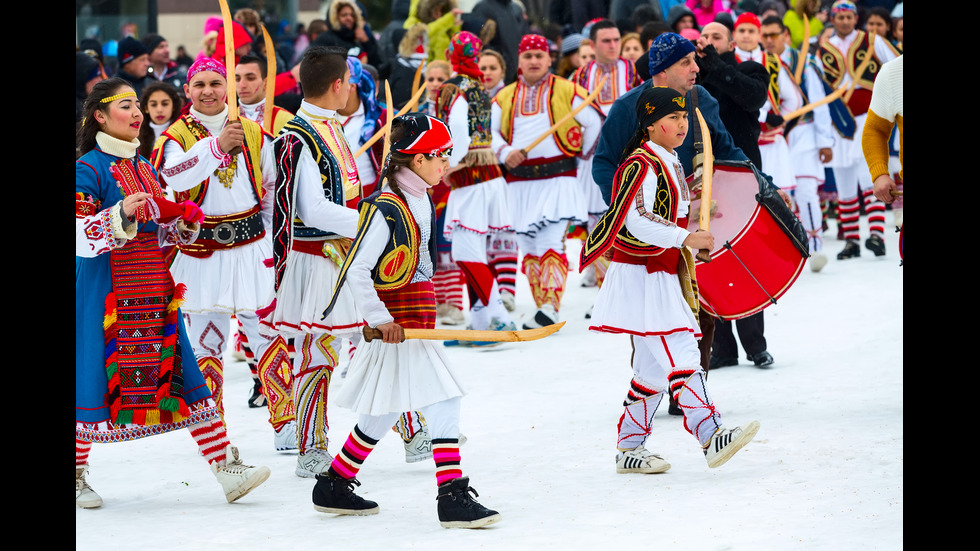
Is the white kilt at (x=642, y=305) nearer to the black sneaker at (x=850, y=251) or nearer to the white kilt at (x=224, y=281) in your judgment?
the white kilt at (x=224, y=281)

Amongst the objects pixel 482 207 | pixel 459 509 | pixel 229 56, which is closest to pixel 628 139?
pixel 229 56

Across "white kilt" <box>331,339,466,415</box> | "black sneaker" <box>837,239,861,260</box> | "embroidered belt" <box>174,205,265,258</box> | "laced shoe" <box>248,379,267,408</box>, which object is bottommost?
"laced shoe" <box>248,379,267,408</box>

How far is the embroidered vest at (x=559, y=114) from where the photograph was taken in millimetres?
9375

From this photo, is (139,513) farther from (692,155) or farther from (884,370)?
(884,370)

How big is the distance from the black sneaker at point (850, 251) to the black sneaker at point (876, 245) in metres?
0.13

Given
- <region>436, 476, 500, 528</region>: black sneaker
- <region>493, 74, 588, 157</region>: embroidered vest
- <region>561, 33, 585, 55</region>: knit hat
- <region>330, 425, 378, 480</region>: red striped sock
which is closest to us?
<region>436, 476, 500, 528</region>: black sneaker

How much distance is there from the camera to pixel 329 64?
561 centimetres

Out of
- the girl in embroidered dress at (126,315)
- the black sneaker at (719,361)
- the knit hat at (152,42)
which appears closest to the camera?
the girl in embroidered dress at (126,315)

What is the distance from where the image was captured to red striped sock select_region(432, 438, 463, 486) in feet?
15.5

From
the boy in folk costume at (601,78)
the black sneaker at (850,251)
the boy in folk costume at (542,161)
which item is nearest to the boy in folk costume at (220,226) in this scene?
the boy in folk costume at (542,161)

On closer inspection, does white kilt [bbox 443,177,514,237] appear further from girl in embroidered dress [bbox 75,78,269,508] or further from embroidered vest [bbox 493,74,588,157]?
girl in embroidered dress [bbox 75,78,269,508]

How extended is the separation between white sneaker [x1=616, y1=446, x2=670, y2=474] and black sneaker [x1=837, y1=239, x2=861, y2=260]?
6.08 meters

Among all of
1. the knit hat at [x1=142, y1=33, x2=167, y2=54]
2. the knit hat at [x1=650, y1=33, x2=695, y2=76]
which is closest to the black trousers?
the knit hat at [x1=650, y1=33, x2=695, y2=76]

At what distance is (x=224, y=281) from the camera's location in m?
6.30
